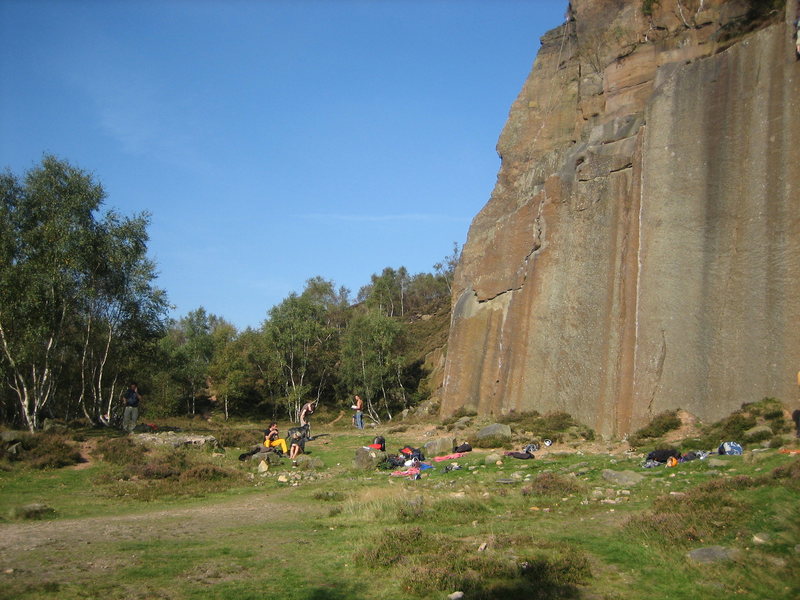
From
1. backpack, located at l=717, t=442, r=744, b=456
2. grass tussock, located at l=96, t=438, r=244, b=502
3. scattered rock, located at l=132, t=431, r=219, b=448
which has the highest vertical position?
backpack, located at l=717, t=442, r=744, b=456

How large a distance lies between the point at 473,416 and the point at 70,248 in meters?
19.8

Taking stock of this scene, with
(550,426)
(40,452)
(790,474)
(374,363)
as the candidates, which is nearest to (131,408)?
(40,452)

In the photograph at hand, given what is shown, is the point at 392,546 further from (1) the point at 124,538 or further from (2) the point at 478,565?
(1) the point at 124,538

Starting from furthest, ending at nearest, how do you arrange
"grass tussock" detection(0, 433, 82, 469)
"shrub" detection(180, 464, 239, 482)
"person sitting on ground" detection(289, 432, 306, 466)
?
1. "person sitting on ground" detection(289, 432, 306, 466)
2. "grass tussock" detection(0, 433, 82, 469)
3. "shrub" detection(180, 464, 239, 482)

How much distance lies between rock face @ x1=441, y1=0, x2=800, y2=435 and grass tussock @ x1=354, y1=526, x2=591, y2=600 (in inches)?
508

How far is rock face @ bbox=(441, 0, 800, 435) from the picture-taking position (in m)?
19.5

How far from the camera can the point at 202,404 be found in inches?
2461

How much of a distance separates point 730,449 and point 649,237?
32.0 ft

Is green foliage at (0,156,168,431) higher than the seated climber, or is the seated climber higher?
green foliage at (0,156,168,431)

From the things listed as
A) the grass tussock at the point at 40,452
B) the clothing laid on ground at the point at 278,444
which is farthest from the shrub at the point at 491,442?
the grass tussock at the point at 40,452

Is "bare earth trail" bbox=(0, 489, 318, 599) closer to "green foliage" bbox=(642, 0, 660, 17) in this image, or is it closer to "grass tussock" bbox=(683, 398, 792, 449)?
"grass tussock" bbox=(683, 398, 792, 449)

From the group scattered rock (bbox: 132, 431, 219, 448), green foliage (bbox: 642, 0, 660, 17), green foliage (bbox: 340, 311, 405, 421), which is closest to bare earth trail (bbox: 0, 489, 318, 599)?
scattered rock (bbox: 132, 431, 219, 448)

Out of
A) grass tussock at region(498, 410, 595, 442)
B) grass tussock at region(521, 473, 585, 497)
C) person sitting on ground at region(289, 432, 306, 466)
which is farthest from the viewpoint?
grass tussock at region(498, 410, 595, 442)

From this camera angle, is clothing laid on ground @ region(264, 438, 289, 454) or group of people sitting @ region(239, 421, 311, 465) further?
clothing laid on ground @ region(264, 438, 289, 454)
